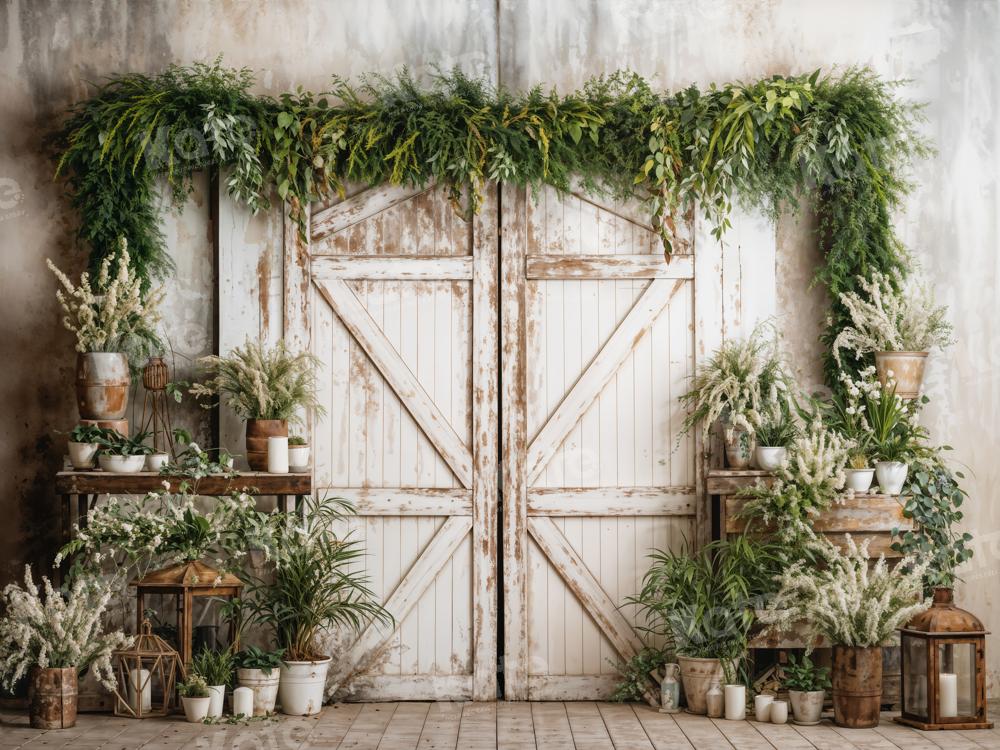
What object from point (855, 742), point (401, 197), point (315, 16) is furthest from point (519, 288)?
point (855, 742)

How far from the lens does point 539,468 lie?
5.28 meters

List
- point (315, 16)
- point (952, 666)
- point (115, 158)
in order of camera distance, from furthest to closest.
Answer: point (315, 16), point (115, 158), point (952, 666)

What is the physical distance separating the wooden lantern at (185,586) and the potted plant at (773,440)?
2.47 m

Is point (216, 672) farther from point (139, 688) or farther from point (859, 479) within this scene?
point (859, 479)

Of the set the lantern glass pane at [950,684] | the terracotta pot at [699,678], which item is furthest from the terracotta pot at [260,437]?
the lantern glass pane at [950,684]

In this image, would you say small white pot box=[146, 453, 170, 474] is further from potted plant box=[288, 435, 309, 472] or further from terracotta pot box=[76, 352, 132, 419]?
potted plant box=[288, 435, 309, 472]

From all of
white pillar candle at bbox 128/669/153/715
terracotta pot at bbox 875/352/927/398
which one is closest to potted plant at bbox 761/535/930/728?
terracotta pot at bbox 875/352/927/398

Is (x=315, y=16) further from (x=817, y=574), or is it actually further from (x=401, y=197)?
(x=817, y=574)

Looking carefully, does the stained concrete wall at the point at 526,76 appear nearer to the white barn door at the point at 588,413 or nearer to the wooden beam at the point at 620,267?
the wooden beam at the point at 620,267

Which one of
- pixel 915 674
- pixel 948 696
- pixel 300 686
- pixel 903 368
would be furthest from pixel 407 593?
pixel 903 368

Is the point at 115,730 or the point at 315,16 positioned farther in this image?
the point at 315,16

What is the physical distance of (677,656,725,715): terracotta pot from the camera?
4730 mm

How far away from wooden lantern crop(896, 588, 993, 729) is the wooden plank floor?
0.07m

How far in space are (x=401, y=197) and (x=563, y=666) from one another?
8.02 ft
